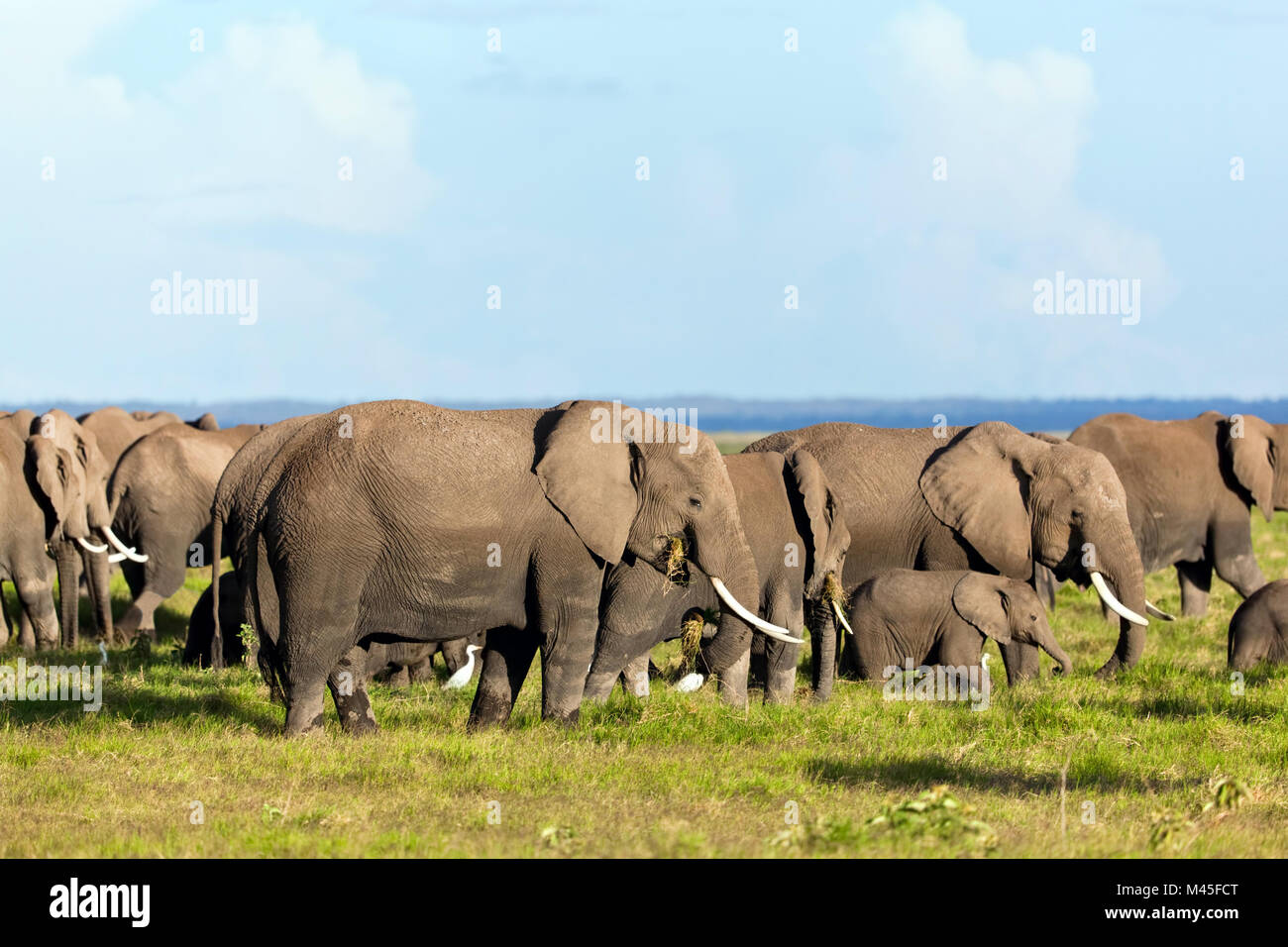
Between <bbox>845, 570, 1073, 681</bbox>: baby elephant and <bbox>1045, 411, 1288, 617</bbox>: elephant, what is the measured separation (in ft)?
21.8

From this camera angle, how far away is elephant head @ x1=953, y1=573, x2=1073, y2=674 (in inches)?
556

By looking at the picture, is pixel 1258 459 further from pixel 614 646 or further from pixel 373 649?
pixel 373 649

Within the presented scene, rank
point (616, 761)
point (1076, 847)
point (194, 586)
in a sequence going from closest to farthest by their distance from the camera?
point (1076, 847) < point (616, 761) < point (194, 586)

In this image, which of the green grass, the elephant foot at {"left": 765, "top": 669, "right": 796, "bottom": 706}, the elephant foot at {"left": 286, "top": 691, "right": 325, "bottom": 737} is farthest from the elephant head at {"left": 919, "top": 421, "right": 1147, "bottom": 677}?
the elephant foot at {"left": 286, "top": 691, "right": 325, "bottom": 737}

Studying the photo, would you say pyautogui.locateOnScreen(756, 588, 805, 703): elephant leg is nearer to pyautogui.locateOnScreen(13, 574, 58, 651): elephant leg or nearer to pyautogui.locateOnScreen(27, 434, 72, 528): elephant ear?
pyautogui.locateOnScreen(13, 574, 58, 651): elephant leg

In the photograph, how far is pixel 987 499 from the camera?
1508 centimetres

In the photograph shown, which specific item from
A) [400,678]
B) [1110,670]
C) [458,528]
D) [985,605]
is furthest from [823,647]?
[458,528]

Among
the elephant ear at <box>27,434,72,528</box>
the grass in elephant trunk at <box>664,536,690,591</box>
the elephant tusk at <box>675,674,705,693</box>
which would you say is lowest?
the elephant tusk at <box>675,674,705,693</box>

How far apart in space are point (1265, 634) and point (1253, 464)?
21.1ft

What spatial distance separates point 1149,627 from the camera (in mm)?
18375

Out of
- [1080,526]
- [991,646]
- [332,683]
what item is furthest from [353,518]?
[991,646]

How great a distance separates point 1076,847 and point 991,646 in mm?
9159
